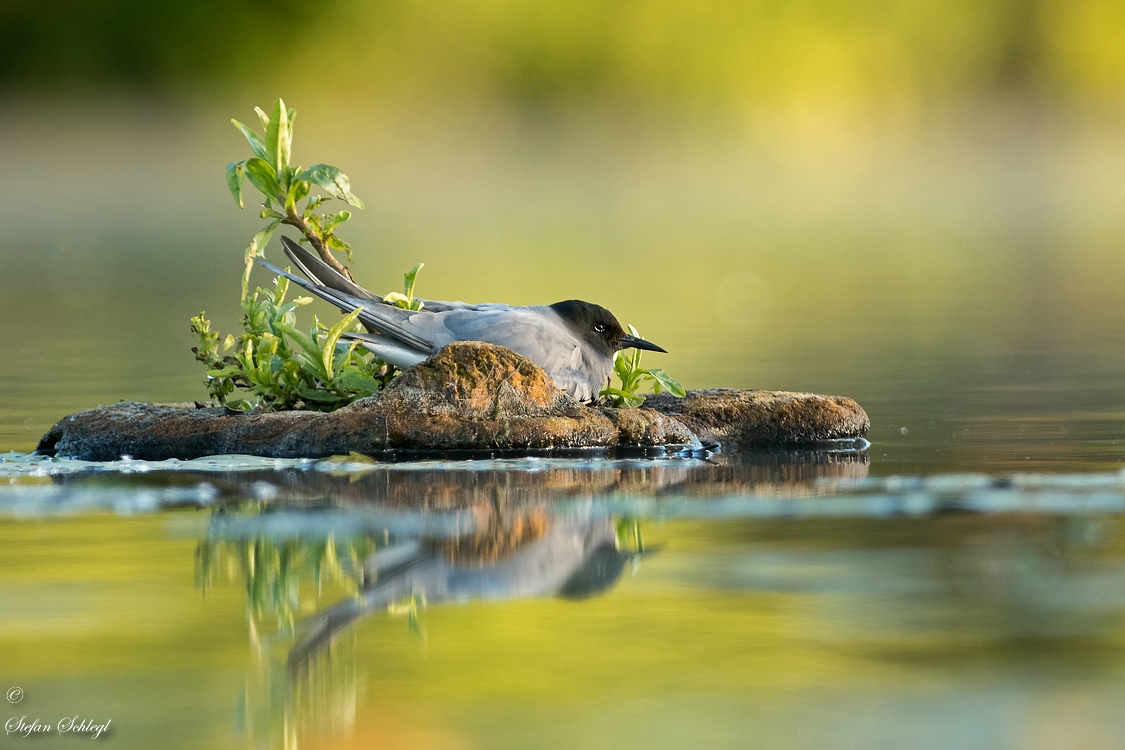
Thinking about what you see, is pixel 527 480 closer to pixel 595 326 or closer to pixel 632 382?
pixel 595 326

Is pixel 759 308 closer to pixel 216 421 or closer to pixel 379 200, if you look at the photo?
pixel 216 421

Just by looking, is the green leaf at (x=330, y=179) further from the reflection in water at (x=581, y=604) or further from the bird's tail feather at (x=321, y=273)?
the reflection in water at (x=581, y=604)

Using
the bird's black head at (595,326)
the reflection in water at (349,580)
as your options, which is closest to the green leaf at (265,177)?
the bird's black head at (595,326)

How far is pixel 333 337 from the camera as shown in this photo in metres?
7.59

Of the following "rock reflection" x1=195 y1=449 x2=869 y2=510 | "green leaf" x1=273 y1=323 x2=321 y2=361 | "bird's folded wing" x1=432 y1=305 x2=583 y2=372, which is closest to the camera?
"rock reflection" x1=195 y1=449 x2=869 y2=510

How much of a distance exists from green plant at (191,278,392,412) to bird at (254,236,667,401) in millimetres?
120

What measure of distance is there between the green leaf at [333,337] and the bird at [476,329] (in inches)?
4.1

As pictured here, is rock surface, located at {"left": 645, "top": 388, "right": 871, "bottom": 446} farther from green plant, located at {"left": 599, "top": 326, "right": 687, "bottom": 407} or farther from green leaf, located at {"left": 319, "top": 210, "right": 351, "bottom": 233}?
green leaf, located at {"left": 319, "top": 210, "right": 351, "bottom": 233}

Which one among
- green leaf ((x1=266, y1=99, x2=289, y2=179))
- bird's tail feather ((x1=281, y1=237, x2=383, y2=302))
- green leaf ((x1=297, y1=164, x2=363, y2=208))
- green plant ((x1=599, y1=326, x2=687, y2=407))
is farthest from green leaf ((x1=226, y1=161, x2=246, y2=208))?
green plant ((x1=599, y1=326, x2=687, y2=407))

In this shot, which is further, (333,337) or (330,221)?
(330,221)

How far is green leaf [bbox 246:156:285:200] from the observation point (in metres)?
7.78

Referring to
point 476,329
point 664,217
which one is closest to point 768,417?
point 476,329

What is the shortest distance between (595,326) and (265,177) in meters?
1.52

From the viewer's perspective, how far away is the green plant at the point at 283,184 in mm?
7605
